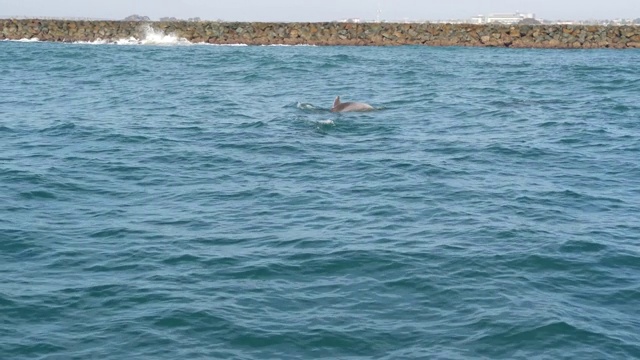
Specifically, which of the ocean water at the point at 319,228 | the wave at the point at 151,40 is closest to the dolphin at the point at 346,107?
the ocean water at the point at 319,228

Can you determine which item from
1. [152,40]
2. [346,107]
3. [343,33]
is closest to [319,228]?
[346,107]

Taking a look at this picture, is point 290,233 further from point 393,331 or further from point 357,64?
point 357,64

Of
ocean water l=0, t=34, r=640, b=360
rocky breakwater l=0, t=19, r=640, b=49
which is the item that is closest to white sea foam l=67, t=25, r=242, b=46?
rocky breakwater l=0, t=19, r=640, b=49

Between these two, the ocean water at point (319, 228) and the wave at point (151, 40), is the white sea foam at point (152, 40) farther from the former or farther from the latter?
the ocean water at point (319, 228)

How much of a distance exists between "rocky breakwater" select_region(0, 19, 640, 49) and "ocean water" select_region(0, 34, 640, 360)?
31.3 m

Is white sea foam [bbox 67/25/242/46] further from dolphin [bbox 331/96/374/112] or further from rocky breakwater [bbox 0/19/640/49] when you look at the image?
dolphin [bbox 331/96/374/112]

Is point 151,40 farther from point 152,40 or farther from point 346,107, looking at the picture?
point 346,107

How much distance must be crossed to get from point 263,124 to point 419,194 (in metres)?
7.90

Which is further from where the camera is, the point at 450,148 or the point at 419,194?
A: the point at 450,148

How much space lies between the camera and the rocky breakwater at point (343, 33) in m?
56.0

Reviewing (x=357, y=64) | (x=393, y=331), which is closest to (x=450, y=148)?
(x=393, y=331)

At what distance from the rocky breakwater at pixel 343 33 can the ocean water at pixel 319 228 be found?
31274mm

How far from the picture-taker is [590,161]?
17.5 metres

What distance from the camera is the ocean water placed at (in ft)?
28.9
